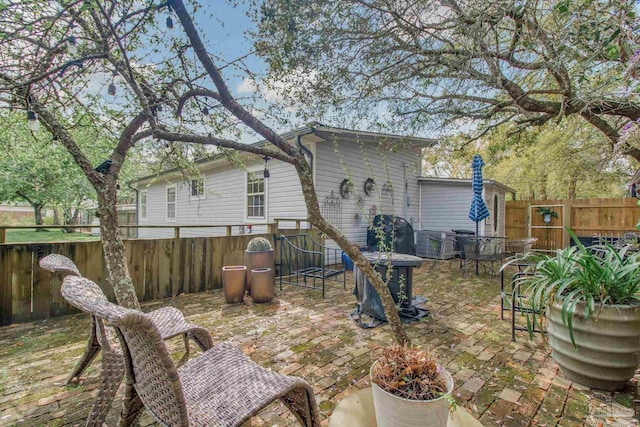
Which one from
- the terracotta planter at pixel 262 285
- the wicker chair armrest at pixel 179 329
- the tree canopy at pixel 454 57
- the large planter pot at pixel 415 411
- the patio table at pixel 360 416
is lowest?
the terracotta planter at pixel 262 285

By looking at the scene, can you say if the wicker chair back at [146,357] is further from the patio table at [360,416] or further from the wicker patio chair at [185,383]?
the patio table at [360,416]

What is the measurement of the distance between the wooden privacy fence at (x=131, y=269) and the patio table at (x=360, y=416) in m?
4.14

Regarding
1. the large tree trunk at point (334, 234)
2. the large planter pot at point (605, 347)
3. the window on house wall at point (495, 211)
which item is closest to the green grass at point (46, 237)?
the large tree trunk at point (334, 234)

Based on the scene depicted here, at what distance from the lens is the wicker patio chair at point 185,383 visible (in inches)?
42.5

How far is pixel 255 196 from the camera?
8.72 meters

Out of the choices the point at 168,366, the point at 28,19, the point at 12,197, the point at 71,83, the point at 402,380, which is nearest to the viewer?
the point at 168,366

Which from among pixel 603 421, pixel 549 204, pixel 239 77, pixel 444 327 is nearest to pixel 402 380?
pixel 603 421

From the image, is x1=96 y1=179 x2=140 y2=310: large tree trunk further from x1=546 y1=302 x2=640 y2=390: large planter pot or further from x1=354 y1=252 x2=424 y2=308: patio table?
x1=546 y1=302 x2=640 y2=390: large planter pot

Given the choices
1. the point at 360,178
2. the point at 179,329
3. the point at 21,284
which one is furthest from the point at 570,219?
the point at 21,284

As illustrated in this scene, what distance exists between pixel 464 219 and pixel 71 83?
9504mm

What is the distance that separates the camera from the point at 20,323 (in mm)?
3605

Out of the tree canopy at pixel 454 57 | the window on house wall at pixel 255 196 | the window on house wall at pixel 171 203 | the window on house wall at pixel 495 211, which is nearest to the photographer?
the tree canopy at pixel 454 57

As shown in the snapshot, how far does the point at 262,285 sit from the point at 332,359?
2026mm

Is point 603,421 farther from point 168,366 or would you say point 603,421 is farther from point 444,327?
point 168,366
